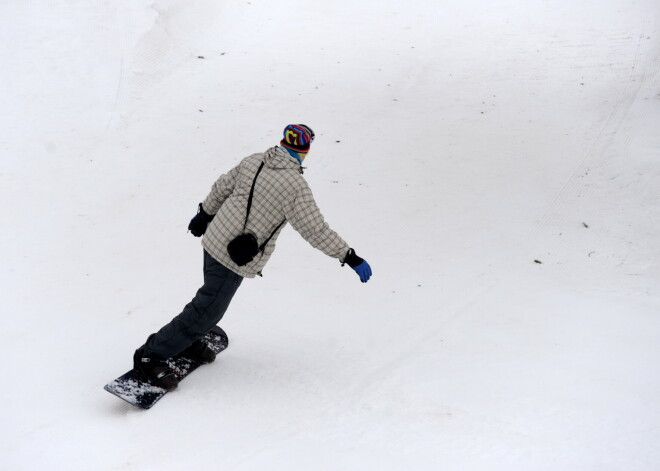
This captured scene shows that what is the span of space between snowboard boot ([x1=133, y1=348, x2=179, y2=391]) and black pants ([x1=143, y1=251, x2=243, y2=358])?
0.15 ft

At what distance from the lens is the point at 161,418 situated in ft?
9.01

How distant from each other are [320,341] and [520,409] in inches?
48.7

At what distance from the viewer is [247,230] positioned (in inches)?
107

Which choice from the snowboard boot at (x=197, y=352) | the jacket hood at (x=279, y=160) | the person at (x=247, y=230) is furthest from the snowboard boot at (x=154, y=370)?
the jacket hood at (x=279, y=160)

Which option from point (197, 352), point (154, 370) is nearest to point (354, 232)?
point (197, 352)

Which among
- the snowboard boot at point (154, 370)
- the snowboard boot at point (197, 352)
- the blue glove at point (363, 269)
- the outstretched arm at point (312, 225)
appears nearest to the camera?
the outstretched arm at point (312, 225)

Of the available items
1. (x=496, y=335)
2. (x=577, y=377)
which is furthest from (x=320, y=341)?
(x=577, y=377)

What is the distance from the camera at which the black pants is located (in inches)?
110

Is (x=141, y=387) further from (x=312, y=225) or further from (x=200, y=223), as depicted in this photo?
(x=312, y=225)

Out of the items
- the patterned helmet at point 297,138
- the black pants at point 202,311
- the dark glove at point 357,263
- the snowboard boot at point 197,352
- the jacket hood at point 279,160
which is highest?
the patterned helmet at point 297,138

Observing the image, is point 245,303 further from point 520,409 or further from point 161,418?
point 520,409

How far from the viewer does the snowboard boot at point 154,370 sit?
2.95 meters

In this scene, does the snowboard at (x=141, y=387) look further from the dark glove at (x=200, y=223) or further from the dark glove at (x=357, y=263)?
the dark glove at (x=357, y=263)

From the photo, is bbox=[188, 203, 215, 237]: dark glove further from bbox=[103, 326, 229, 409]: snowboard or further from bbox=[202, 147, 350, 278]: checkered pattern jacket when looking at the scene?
bbox=[103, 326, 229, 409]: snowboard
